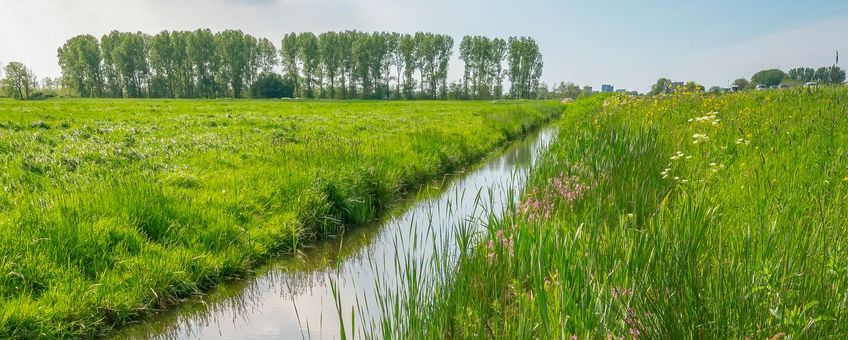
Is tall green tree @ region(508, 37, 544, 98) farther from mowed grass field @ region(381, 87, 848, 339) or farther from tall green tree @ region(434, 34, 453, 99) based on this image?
mowed grass field @ region(381, 87, 848, 339)

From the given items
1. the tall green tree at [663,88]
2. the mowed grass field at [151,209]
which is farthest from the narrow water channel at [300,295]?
the tall green tree at [663,88]

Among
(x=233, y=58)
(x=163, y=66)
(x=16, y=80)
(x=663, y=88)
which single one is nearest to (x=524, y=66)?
(x=233, y=58)

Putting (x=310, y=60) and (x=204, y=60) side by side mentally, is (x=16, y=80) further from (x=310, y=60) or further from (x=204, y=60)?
(x=310, y=60)

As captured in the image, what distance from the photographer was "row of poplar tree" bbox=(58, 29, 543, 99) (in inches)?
3157

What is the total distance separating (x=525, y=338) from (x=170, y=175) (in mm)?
7038

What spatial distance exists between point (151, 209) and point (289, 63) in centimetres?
8290

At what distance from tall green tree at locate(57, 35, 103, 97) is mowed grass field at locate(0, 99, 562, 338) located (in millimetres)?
84910

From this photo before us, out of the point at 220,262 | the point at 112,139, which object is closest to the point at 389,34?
the point at 112,139

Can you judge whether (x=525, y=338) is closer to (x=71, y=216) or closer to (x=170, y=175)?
(x=71, y=216)

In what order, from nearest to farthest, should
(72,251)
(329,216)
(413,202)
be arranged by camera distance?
(72,251) < (329,216) < (413,202)

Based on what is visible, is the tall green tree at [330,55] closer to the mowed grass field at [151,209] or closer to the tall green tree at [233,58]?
the tall green tree at [233,58]

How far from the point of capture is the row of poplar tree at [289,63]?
80.2 metres

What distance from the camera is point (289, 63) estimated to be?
273ft

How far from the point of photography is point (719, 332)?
6.73 feet
